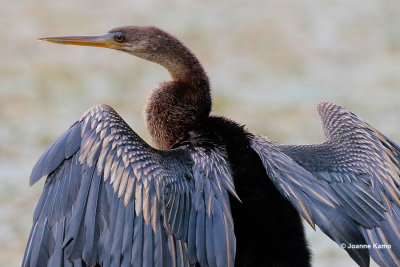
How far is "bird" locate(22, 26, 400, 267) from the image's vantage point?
13.5 ft

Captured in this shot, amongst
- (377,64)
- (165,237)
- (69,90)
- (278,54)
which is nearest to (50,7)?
(69,90)

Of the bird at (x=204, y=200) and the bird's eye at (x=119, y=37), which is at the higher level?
the bird's eye at (x=119, y=37)

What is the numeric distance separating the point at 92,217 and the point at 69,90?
212 inches

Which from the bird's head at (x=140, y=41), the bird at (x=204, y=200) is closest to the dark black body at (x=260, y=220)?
the bird at (x=204, y=200)

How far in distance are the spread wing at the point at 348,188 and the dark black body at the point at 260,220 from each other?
115 mm

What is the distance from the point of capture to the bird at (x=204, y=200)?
413 cm

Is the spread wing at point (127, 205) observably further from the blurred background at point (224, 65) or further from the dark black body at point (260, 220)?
the blurred background at point (224, 65)

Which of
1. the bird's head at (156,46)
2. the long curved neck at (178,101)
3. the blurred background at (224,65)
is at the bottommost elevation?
the long curved neck at (178,101)

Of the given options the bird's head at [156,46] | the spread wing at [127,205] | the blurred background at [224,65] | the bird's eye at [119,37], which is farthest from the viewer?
the blurred background at [224,65]

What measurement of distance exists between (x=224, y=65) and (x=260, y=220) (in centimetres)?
571

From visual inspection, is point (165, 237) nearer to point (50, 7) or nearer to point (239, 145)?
point (239, 145)

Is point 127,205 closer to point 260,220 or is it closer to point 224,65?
point 260,220

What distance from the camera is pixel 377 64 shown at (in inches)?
396

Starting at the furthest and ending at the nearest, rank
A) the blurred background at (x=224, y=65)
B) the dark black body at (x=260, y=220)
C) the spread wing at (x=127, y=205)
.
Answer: the blurred background at (x=224, y=65), the dark black body at (x=260, y=220), the spread wing at (x=127, y=205)
